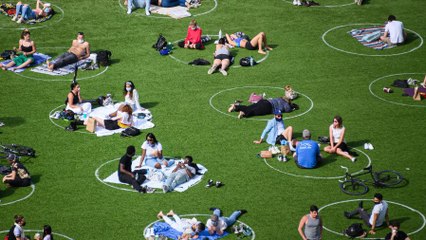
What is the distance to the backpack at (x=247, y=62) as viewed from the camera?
1891 inches

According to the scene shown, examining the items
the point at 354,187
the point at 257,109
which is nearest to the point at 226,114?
the point at 257,109

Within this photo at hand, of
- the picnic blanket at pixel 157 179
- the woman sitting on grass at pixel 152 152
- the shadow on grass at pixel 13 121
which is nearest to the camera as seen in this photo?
the picnic blanket at pixel 157 179

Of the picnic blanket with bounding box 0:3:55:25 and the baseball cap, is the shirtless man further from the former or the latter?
the baseball cap

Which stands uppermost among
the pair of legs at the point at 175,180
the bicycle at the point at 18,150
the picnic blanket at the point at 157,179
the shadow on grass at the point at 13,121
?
the pair of legs at the point at 175,180

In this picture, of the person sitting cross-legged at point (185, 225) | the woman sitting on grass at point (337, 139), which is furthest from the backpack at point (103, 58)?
the person sitting cross-legged at point (185, 225)

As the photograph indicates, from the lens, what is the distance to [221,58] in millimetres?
47719

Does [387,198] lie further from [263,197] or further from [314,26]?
[314,26]

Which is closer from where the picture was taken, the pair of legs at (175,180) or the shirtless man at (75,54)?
the pair of legs at (175,180)

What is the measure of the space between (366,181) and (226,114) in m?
8.66

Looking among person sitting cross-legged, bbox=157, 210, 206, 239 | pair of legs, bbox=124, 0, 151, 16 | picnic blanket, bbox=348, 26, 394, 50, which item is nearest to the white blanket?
person sitting cross-legged, bbox=157, 210, 206, 239

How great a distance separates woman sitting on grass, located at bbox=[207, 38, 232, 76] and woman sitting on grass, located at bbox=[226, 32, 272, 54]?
2160 mm

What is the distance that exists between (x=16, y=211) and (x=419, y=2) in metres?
31.6

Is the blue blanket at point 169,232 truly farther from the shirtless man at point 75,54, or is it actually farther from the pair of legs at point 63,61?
the shirtless man at point 75,54

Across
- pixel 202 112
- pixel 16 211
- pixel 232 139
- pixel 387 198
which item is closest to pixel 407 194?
pixel 387 198
